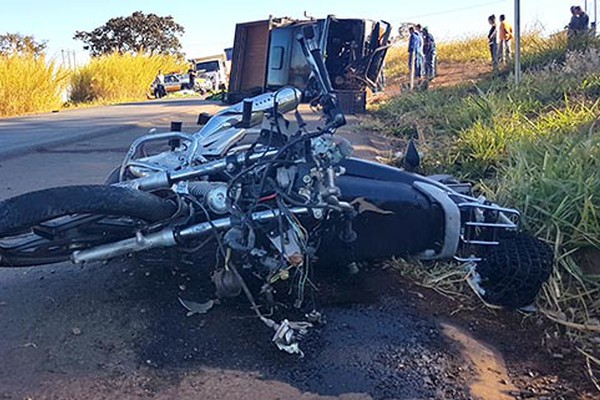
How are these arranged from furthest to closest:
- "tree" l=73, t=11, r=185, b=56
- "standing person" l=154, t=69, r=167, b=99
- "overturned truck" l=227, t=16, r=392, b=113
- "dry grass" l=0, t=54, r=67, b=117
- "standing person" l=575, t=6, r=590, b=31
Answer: "tree" l=73, t=11, r=185, b=56 → "standing person" l=154, t=69, r=167, b=99 → "dry grass" l=0, t=54, r=67, b=117 → "overturned truck" l=227, t=16, r=392, b=113 → "standing person" l=575, t=6, r=590, b=31

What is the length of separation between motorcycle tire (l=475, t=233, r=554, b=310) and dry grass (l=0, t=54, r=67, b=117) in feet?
62.2

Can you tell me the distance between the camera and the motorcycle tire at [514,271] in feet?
10.2

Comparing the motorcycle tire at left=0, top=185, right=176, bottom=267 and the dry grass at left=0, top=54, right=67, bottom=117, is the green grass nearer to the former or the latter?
the motorcycle tire at left=0, top=185, right=176, bottom=267

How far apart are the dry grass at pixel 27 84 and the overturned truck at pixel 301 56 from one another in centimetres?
690

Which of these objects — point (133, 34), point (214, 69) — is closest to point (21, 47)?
point (214, 69)

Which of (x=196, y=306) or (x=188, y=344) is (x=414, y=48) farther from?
(x=188, y=344)

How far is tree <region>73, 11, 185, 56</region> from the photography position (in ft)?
199

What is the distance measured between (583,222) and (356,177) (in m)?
1.29

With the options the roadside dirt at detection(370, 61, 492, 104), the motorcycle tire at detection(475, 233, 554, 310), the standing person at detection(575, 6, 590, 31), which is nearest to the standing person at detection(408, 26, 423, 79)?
the roadside dirt at detection(370, 61, 492, 104)

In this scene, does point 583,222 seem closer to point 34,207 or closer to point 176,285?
point 176,285

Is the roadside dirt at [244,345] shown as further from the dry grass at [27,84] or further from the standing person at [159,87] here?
the standing person at [159,87]

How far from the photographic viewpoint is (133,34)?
61.8 metres

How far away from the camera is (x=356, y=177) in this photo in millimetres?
3457

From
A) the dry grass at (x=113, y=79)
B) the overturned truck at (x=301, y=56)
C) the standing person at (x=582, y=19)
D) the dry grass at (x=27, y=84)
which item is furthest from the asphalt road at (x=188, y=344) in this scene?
the dry grass at (x=113, y=79)
